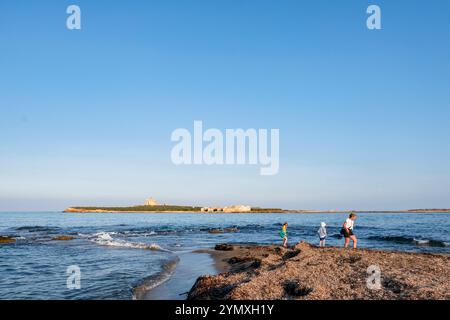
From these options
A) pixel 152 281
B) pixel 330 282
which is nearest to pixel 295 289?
pixel 330 282

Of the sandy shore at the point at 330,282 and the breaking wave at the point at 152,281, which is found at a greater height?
the sandy shore at the point at 330,282

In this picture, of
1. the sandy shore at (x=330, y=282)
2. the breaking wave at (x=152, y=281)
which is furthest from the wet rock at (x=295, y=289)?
the breaking wave at (x=152, y=281)

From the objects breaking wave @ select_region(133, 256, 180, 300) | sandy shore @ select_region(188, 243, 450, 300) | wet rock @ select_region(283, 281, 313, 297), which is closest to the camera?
sandy shore @ select_region(188, 243, 450, 300)

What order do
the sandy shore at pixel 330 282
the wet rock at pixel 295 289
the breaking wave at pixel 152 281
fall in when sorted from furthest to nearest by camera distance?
the breaking wave at pixel 152 281 → the wet rock at pixel 295 289 → the sandy shore at pixel 330 282

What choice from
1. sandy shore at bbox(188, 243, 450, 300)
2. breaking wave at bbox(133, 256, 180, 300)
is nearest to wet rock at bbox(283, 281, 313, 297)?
sandy shore at bbox(188, 243, 450, 300)

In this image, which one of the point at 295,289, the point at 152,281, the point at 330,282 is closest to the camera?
the point at 295,289

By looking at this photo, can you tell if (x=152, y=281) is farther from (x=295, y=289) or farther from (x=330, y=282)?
(x=330, y=282)

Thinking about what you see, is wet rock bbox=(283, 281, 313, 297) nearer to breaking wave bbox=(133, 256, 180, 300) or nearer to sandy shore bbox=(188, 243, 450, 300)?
sandy shore bbox=(188, 243, 450, 300)

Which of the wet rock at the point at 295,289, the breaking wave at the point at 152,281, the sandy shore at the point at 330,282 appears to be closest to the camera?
the sandy shore at the point at 330,282

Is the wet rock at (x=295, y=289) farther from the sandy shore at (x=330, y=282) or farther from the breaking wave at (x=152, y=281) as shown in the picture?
the breaking wave at (x=152, y=281)

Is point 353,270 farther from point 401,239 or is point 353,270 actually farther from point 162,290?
point 401,239

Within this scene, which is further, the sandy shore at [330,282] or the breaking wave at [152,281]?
the breaking wave at [152,281]
